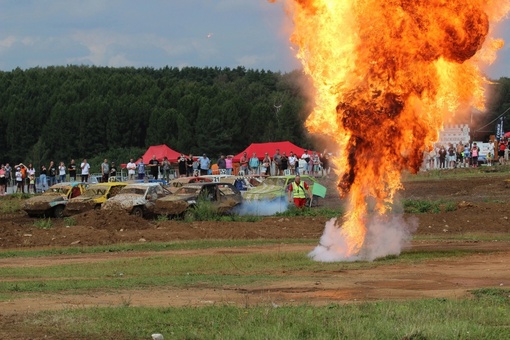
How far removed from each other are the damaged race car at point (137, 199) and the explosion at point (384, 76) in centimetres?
1745

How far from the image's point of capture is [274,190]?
42000 mm

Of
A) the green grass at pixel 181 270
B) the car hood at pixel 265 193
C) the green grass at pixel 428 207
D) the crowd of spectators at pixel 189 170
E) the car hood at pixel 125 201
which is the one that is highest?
the crowd of spectators at pixel 189 170

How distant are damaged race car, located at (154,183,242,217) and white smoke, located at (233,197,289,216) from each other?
0.48m

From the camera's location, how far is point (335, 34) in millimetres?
22609

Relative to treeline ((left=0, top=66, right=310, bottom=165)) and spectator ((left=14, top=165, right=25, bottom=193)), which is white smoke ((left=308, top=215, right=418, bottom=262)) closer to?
spectator ((left=14, top=165, right=25, bottom=193))

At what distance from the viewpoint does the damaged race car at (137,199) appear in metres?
39.2

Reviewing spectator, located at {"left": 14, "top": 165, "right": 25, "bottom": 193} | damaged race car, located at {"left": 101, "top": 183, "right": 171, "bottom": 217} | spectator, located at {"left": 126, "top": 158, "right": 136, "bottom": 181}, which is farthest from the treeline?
damaged race car, located at {"left": 101, "top": 183, "right": 171, "bottom": 217}

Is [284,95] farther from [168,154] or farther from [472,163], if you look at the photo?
[472,163]

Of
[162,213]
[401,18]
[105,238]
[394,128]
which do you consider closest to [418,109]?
[394,128]

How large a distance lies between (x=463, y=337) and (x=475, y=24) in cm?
1171

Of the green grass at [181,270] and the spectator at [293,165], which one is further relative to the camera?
the spectator at [293,165]

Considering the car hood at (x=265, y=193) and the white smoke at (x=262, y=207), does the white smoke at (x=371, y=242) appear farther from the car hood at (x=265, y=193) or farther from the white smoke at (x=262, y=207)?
the car hood at (x=265, y=193)

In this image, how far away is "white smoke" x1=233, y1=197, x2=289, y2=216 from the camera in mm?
40375

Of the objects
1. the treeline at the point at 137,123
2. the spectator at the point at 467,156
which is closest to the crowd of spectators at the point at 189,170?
the spectator at the point at 467,156
